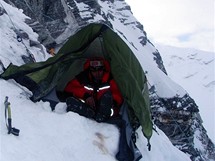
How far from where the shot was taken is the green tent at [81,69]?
20.7 feet

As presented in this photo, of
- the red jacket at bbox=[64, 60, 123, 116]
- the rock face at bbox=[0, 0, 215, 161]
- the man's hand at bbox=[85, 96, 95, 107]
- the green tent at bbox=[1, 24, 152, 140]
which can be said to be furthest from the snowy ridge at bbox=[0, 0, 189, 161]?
the rock face at bbox=[0, 0, 215, 161]

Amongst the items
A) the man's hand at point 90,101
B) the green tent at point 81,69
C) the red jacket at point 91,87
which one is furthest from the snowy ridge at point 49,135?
the red jacket at point 91,87

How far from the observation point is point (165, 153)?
7254mm

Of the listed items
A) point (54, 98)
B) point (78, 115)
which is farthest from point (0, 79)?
point (78, 115)

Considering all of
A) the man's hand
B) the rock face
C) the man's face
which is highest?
the man's face

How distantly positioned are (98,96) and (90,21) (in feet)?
81.1

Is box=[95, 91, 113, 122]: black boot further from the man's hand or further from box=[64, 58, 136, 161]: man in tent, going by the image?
the man's hand

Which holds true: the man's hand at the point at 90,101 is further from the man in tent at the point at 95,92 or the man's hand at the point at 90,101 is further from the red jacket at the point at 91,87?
the red jacket at the point at 91,87

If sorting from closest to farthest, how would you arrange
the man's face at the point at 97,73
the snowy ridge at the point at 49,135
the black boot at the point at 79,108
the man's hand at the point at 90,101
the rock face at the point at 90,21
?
the snowy ridge at the point at 49,135
the black boot at the point at 79,108
the man's hand at the point at 90,101
the man's face at the point at 97,73
the rock face at the point at 90,21

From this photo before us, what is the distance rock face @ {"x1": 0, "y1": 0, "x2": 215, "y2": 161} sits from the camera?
48.6 ft

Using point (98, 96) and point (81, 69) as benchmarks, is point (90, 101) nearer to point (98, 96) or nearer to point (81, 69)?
point (98, 96)

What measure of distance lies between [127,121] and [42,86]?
5.32ft

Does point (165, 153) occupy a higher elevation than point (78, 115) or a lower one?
lower

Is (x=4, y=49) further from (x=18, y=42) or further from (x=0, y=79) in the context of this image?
(x=0, y=79)
